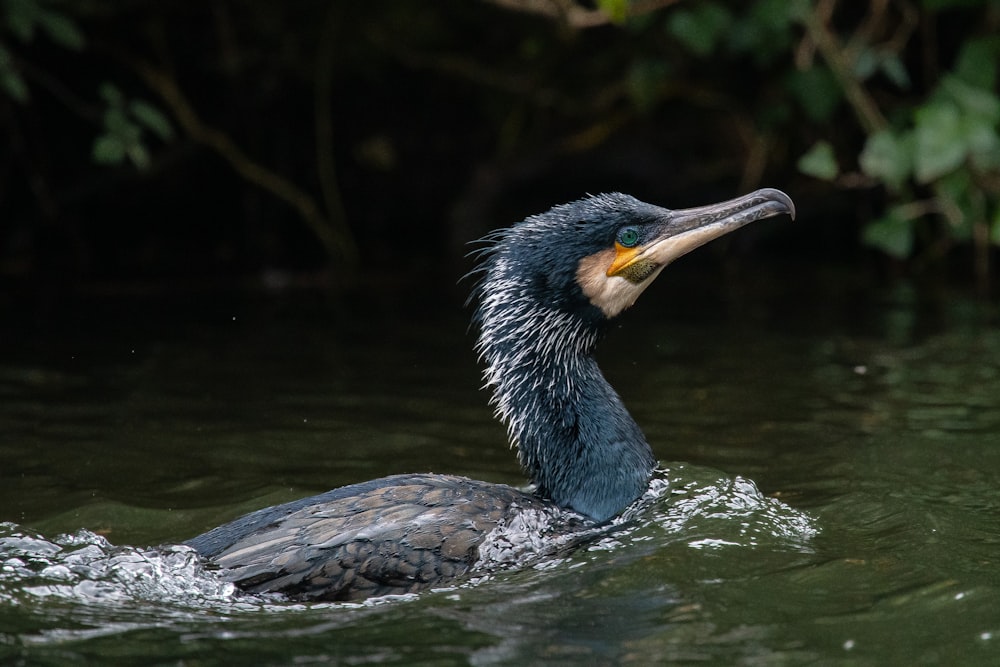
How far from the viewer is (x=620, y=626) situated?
362 cm

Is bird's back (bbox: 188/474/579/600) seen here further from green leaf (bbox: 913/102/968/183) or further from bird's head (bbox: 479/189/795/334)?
green leaf (bbox: 913/102/968/183)

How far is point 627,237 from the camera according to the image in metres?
4.79

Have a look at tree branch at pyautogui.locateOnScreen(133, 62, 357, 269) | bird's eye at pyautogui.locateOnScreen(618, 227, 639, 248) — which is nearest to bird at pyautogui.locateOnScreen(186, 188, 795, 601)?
bird's eye at pyautogui.locateOnScreen(618, 227, 639, 248)

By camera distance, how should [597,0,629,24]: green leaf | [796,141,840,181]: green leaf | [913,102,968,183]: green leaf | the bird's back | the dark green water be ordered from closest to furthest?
the dark green water
the bird's back
[597,0,629,24]: green leaf
[913,102,968,183]: green leaf
[796,141,840,181]: green leaf

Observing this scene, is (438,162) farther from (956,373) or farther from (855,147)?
(956,373)

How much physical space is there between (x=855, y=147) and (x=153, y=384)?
20.5ft

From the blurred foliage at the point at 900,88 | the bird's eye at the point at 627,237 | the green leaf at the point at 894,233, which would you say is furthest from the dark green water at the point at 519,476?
the bird's eye at the point at 627,237

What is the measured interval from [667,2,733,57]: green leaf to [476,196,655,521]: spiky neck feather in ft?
12.8

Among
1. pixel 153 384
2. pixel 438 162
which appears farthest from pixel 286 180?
pixel 153 384

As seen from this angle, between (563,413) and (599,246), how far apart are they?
65 centimetres

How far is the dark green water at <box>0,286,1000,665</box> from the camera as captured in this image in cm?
354

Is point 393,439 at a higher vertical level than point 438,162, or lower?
lower

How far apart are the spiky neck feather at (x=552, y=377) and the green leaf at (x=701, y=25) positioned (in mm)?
3898

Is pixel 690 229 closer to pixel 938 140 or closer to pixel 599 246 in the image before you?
pixel 599 246
